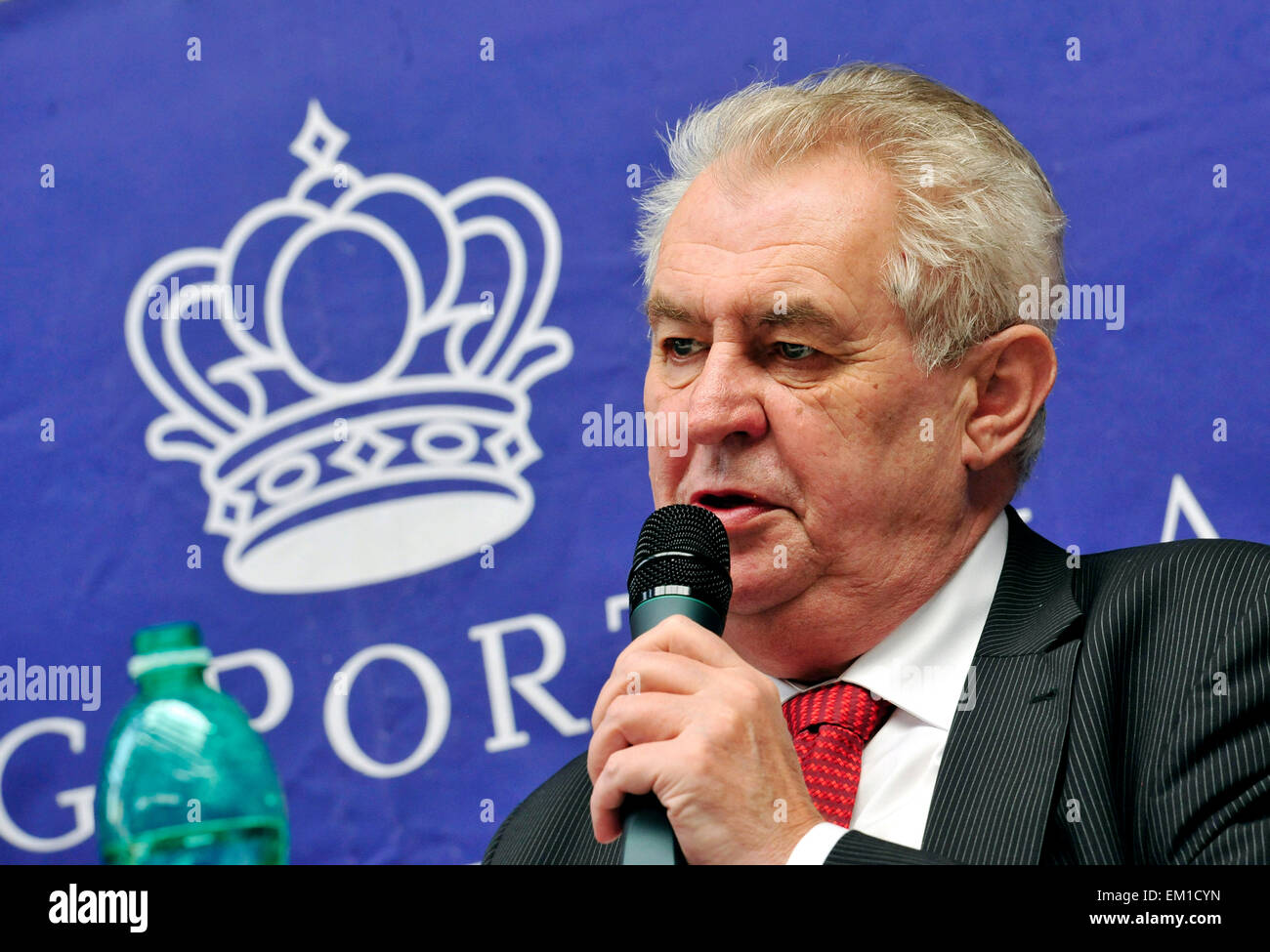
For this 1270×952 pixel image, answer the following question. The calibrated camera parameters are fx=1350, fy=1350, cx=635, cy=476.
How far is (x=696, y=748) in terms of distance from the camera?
1.24 m

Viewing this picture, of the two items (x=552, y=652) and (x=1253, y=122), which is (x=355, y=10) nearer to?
(x=552, y=652)

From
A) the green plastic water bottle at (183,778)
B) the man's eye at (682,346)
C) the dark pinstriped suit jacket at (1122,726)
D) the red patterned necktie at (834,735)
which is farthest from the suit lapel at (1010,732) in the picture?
the green plastic water bottle at (183,778)

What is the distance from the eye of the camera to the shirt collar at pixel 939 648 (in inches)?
67.6

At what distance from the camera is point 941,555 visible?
6.03 feet

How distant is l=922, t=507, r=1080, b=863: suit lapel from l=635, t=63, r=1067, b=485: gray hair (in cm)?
32

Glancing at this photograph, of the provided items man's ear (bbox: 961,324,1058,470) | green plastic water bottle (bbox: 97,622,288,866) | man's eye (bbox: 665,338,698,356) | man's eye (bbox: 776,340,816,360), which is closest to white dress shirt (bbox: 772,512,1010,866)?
man's ear (bbox: 961,324,1058,470)

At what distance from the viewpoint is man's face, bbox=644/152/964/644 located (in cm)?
177

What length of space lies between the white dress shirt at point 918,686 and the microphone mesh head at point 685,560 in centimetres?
42

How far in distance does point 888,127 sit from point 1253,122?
0.77 meters

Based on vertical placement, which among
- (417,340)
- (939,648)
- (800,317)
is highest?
(417,340)

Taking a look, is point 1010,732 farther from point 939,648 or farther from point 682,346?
point 682,346

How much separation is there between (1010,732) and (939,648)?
22cm

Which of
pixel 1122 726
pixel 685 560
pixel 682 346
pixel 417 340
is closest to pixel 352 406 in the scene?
pixel 417 340

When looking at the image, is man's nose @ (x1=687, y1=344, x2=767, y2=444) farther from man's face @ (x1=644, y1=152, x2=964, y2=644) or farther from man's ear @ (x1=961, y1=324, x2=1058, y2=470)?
man's ear @ (x1=961, y1=324, x2=1058, y2=470)
